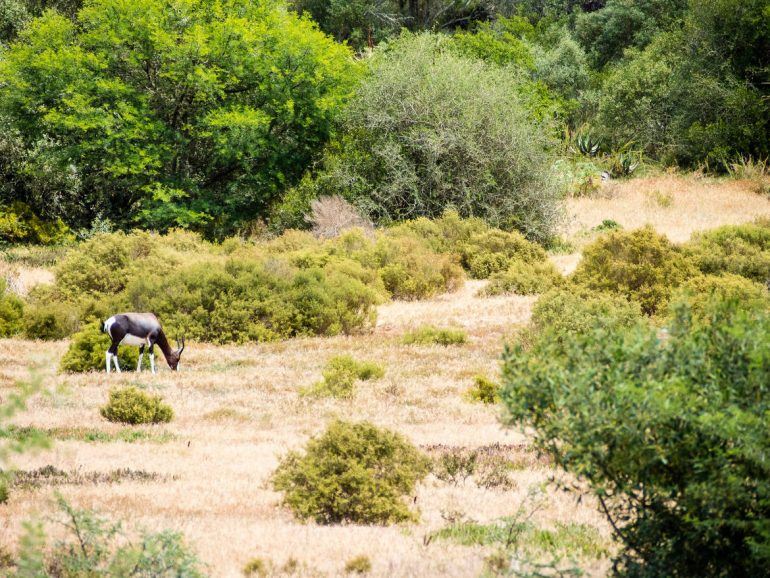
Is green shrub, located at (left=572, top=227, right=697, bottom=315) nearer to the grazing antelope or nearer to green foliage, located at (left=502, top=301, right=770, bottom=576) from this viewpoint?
the grazing antelope

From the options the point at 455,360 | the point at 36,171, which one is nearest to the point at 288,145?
the point at 36,171

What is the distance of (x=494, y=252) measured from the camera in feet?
87.4

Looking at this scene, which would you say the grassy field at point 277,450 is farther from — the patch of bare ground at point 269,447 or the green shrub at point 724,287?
the green shrub at point 724,287

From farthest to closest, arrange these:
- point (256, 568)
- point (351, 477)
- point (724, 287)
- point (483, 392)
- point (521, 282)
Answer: point (521, 282)
point (724, 287)
point (483, 392)
point (351, 477)
point (256, 568)

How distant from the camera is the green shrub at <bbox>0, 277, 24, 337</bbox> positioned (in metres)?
19.1

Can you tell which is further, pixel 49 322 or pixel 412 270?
pixel 412 270

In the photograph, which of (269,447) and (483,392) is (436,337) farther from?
(269,447)

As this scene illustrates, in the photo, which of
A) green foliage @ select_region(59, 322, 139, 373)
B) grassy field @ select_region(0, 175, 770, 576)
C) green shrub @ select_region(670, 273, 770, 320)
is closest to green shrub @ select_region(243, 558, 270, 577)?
grassy field @ select_region(0, 175, 770, 576)

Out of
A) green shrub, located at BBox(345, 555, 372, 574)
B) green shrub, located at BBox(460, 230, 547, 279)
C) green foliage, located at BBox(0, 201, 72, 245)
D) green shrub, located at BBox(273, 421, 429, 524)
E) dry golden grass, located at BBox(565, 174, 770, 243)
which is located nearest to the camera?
green shrub, located at BBox(345, 555, 372, 574)

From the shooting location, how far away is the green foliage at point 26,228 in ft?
110

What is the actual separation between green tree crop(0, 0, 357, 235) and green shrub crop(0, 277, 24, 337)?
11.5 meters

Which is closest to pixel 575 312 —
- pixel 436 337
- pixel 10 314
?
pixel 436 337

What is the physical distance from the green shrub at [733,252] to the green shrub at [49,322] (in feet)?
43.4

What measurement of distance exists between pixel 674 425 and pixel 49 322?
1638cm
